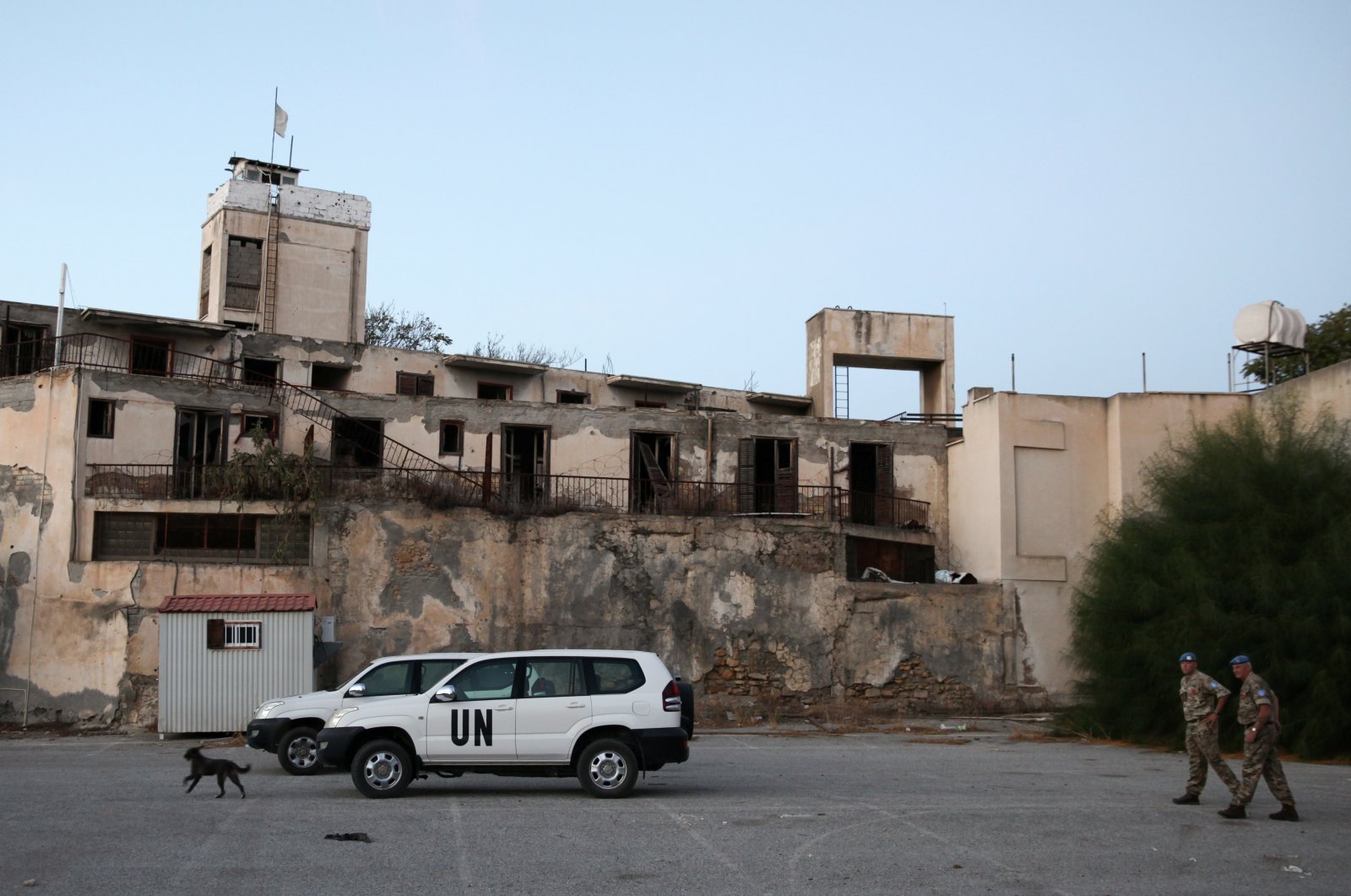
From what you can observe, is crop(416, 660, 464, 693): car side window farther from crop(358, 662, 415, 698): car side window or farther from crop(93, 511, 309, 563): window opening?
crop(93, 511, 309, 563): window opening

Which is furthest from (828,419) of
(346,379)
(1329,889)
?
(1329,889)

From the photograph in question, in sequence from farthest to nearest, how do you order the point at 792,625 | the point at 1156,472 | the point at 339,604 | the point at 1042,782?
the point at 792,625
the point at 339,604
the point at 1156,472
the point at 1042,782

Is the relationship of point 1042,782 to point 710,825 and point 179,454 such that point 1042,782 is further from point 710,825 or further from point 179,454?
point 179,454

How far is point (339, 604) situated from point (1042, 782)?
16.4m

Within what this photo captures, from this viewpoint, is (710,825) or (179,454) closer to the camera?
(710,825)

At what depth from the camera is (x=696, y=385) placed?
40.8 m

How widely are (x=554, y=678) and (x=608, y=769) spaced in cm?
116

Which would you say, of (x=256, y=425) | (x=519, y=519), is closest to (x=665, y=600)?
(x=519, y=519)

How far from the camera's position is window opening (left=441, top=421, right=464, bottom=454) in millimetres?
33156

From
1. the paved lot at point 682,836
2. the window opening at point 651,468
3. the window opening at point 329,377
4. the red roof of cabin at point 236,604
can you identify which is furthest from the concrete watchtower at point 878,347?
the paved lot at point 682,836

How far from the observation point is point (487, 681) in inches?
561

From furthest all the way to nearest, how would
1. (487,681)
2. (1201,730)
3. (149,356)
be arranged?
(149,356), (487,681), (1201,730)

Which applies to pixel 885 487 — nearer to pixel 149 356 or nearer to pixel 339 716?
pixel 149 356

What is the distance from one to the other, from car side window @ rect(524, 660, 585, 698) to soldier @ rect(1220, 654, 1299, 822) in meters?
6.85
